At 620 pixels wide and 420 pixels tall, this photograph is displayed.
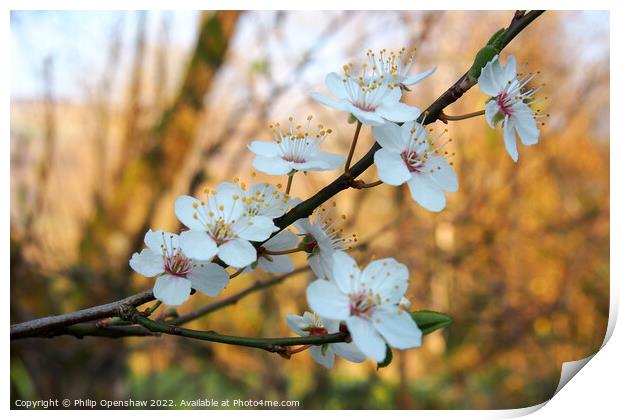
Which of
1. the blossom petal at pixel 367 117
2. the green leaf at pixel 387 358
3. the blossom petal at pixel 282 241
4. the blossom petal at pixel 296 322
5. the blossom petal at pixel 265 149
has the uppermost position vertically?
the blossom petal at pixel 265 149

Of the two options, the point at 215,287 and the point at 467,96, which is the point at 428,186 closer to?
the point at 215,287

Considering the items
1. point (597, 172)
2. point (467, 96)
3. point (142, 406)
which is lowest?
point (142, 406)

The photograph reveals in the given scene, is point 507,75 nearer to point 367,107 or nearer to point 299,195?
point 367,107

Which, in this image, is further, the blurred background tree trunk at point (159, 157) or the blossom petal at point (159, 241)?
the blurred background tree trunk at point (159, 157)

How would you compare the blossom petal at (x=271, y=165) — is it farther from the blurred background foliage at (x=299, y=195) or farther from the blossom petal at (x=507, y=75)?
the blurred background foliage at (x=299, y=195)

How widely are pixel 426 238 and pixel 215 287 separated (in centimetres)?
117

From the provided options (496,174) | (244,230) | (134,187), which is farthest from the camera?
(496,174)

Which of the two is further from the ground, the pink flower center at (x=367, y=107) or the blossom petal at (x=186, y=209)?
the pink flower center at (x=367, y=107)

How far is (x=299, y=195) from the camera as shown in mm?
1163

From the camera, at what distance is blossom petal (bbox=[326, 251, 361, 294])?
29cm

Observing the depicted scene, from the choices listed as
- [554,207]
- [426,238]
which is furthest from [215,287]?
[554,207]

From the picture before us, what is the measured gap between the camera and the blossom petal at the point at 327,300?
277 mm

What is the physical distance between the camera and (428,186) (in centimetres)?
33

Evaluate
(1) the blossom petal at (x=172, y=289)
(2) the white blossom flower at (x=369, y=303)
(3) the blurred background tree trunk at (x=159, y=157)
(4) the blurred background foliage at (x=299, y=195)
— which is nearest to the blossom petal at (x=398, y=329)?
(2) the white blossom flower at (x=369, y=303)
